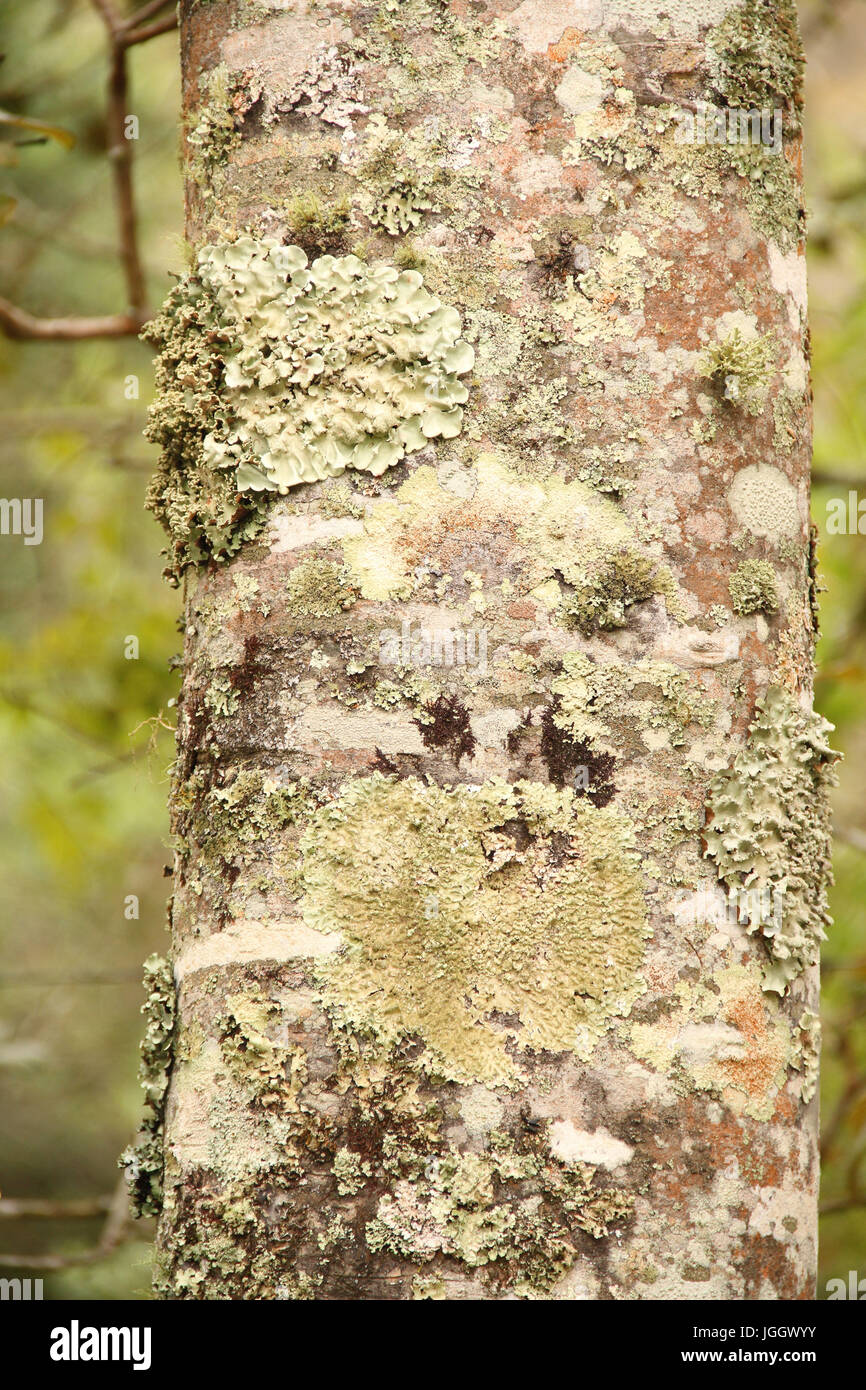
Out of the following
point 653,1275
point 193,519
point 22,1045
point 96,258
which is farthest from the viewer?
point 96,258

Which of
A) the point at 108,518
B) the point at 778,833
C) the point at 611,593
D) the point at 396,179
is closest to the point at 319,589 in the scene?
the point at 611,593

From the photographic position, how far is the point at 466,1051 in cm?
134

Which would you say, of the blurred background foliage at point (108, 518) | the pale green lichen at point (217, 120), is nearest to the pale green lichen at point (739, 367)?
the pale green lichen at point (217, 120)

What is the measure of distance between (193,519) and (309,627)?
26 centimetres

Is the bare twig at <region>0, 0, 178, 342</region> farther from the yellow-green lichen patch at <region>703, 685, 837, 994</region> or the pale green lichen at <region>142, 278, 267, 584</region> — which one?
the yellow-green lichen patch at <region>703, 685, 837, 994</region>

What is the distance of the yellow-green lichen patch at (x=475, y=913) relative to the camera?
1357 mm

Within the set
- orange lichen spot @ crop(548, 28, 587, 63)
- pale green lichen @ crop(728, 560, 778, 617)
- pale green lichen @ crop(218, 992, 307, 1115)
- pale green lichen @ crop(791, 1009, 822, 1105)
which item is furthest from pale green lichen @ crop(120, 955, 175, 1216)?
orange lichen spot @ crop(548, 28, 587, 63)

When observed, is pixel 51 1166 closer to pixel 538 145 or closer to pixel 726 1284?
pixel 726 1284

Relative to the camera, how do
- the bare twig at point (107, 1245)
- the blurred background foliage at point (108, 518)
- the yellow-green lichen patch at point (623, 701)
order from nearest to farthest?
the yellow-green lichen patch at point (623, 701) → the bare twig at point (107, 1245) → the blurred background foliage at point (108, 518)

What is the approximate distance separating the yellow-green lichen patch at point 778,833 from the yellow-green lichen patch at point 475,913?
0.14m

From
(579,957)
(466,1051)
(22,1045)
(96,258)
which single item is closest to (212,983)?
(466,1051)

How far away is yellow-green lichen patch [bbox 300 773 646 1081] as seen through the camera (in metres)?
1.36

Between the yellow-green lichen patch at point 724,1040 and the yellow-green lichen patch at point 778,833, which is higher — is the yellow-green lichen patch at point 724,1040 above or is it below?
below

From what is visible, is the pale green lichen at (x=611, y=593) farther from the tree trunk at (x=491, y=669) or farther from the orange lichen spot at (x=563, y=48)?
the orange lichen spot at (x=563, y=48)
